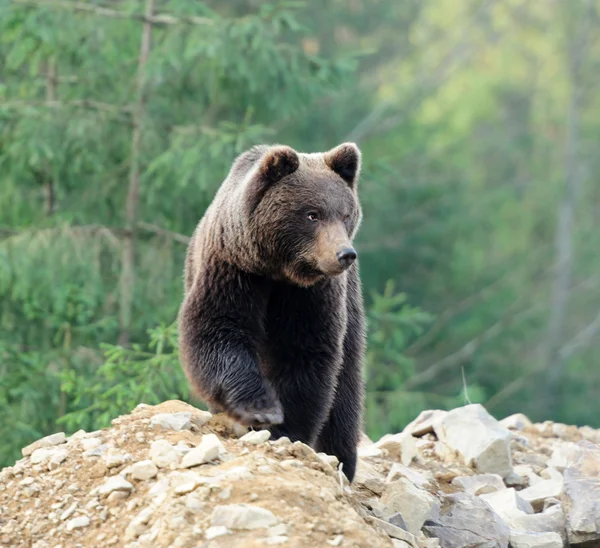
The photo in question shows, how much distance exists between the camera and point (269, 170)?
569cm

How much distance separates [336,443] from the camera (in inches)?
246

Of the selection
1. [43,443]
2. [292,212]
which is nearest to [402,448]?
[292,212]

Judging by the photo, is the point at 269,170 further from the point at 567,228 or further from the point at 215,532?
the point at 567,228

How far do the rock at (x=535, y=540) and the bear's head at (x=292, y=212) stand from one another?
1.78 meters

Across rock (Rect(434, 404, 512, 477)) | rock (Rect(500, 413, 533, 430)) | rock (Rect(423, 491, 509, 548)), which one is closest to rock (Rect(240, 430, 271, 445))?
rock (Rect(423, 491, 509, 548))

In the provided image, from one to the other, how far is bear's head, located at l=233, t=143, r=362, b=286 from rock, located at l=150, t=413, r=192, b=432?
97 cm

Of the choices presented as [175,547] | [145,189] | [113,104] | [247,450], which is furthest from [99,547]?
[113,104]

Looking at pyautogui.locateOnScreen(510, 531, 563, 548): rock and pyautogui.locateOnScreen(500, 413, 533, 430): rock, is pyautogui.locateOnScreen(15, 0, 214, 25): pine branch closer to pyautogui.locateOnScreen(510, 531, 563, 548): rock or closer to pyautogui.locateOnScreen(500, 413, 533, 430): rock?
pyautogui.locateOnScreen(500, 413, 533, 430): rock

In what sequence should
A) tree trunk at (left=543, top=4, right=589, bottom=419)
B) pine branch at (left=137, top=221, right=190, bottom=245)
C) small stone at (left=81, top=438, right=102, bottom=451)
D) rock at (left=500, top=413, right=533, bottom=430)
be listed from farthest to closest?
tree trunk at (left=543, top=4, right=589, bottom=419) < pine branch at (left=137, top=221, right=190, bottom=245) < rock at (left=500, top=413, right=533, bottom=430) < small stone at (left=81, top=438, right=102, bottom=451)

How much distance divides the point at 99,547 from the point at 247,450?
876mm

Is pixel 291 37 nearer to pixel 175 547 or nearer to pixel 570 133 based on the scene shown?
pixel 570 133

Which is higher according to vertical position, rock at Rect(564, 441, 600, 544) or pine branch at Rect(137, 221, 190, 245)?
pine branch at Rect(137, 221, 190, 245)

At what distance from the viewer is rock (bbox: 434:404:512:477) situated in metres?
7.03

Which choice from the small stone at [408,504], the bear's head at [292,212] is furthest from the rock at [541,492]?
the bear's head at [292,212]
